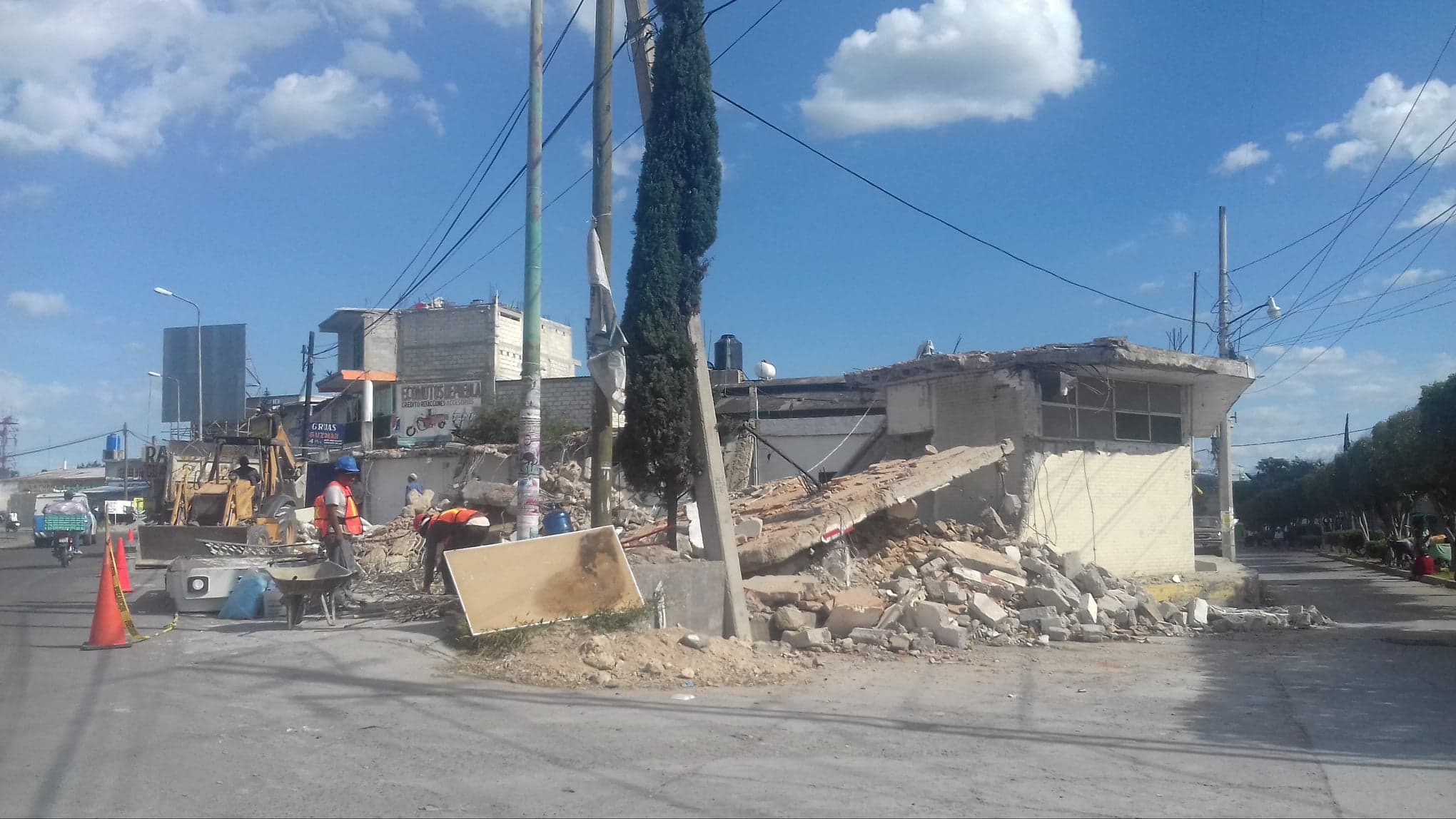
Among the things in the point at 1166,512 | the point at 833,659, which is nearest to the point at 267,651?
the point at 833,659

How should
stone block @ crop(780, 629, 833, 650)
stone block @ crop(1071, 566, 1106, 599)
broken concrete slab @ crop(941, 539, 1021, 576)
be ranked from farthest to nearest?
stone block @ crop(1071, 566, 1106, 599) → broken concrete slab @ crop(941, 539, 1021, 576) → stone block @ crop(780, 629, 833, 650)

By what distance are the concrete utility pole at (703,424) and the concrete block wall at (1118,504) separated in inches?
273

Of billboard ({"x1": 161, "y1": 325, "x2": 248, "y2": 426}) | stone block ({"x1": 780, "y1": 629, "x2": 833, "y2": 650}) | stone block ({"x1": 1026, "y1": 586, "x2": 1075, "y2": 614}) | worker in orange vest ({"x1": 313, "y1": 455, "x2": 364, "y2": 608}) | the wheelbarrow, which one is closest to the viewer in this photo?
the wheelbarrow

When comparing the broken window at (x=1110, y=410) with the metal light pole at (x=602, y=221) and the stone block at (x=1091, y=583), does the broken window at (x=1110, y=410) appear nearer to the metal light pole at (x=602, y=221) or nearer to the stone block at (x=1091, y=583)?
the stone block at (x=1091, y=583)

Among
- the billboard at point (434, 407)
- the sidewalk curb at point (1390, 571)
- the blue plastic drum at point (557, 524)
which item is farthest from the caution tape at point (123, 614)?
the billboard at point (434, 407)

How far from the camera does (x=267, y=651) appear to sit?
9.44m

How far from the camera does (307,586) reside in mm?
10484

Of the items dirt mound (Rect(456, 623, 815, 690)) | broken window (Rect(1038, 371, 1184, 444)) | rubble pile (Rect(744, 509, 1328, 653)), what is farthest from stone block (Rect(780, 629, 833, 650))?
broken window (Rect(1038, 371, 1184, 444))

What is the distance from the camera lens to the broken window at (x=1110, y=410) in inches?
668

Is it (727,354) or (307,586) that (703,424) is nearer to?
(307,586)

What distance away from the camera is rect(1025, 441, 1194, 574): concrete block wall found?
16797 mm

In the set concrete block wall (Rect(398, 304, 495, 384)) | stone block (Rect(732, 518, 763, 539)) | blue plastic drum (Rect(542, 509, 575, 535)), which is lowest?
stone block (Rect(732, 518, 763, 539))

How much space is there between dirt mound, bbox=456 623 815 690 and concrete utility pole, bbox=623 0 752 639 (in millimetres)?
1470

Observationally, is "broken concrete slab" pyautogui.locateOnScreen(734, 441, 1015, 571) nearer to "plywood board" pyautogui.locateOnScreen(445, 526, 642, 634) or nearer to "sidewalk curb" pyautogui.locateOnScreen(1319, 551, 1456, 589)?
"plywood board" pyautogui.locateOnScreen(445, 526, 642, 634)
